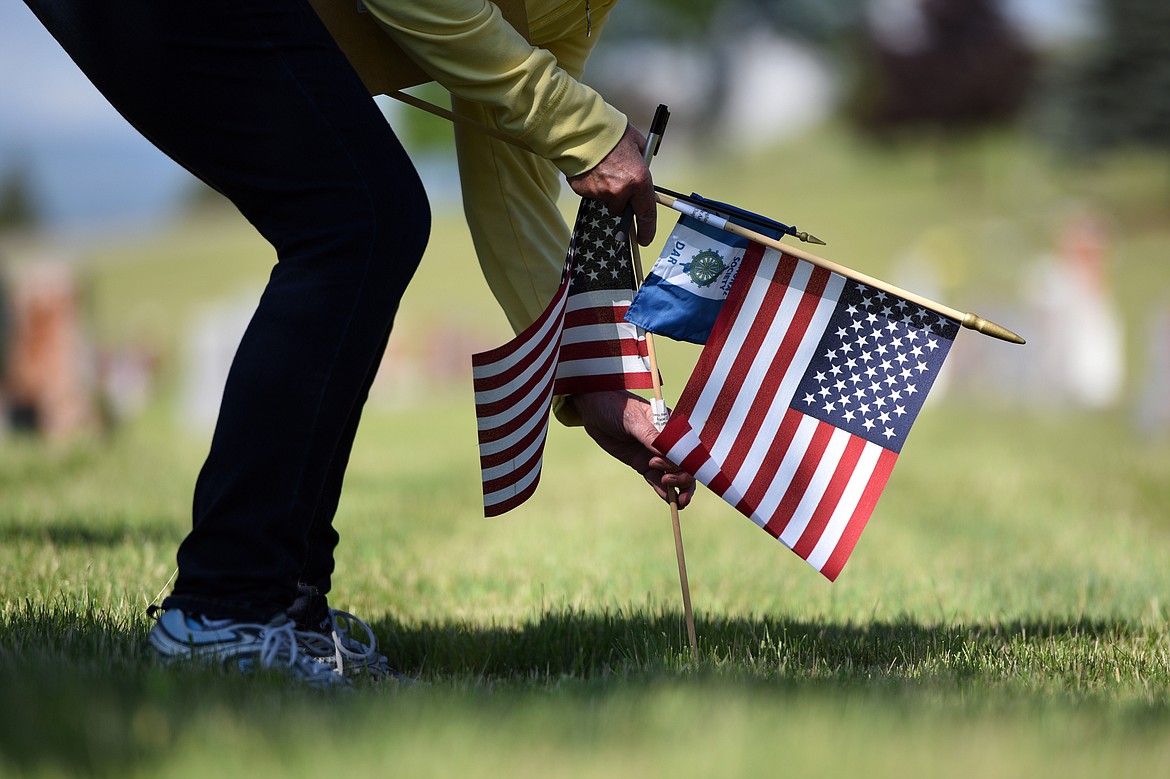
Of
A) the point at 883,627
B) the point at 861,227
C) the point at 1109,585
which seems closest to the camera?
the point at 883,627

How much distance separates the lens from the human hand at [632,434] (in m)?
2.87

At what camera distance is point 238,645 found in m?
2.22

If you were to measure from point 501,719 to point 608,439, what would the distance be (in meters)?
1.34

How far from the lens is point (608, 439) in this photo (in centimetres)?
306

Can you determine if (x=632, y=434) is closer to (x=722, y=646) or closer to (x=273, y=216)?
(x=722, y=646)

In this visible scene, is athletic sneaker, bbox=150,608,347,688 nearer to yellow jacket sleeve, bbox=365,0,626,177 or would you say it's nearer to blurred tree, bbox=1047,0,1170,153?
yellow jacket sleeve, bbox=365,0,626,177

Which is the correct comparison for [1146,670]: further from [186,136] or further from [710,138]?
[710,138]

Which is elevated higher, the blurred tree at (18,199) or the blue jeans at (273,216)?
the blue jeans at (273,216)

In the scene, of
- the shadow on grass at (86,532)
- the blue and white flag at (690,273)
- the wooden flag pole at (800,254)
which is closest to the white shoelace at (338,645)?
the blue and white flag at (690,273)

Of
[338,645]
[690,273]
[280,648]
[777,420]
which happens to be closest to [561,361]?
[690,273]

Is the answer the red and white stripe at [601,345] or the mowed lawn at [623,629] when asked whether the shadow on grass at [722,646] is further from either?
the red and white stripe at [601,345]

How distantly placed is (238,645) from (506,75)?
1.19 metres

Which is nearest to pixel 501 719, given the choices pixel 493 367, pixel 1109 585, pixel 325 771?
pixel 325 771

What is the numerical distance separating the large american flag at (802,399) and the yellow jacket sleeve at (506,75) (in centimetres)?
59
